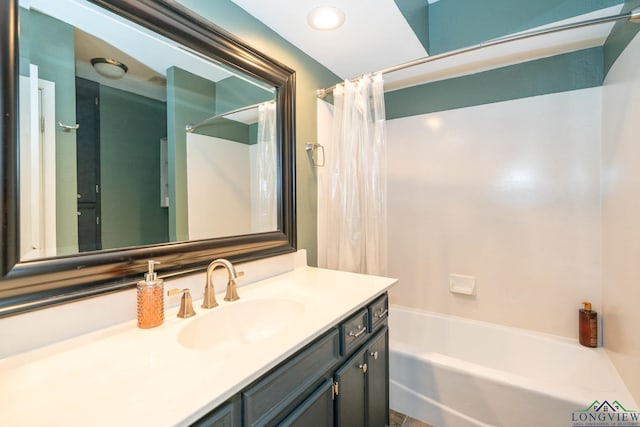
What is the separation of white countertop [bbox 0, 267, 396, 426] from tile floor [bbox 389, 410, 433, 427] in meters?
1.12

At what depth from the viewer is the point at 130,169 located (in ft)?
3.44

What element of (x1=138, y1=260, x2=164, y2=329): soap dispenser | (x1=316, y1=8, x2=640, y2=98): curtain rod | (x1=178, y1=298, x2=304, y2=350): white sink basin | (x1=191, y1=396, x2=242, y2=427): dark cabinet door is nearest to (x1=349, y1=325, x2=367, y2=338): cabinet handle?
(x1=178, y1=298, x2=304, y2=350): white sink basin

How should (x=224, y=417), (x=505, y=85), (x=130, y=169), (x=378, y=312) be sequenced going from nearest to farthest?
(x=224, y=417), (x=130, y=169), (x=378, y=312), (x=505, y=85)

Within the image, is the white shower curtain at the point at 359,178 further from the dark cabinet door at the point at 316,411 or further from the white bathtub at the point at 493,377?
the dark cabinet door at the point at 316,411

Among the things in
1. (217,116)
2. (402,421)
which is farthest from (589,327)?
(217,116)

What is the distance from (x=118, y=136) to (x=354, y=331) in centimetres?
113

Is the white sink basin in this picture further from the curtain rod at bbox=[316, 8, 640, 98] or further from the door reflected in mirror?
the curtain rod at bbox=[316, 8, 640, 98]

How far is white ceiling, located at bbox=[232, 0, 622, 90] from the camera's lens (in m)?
1.43

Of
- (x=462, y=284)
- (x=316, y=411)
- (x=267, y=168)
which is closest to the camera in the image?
(x=316, y=411)

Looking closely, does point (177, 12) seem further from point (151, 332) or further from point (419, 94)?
point (419, 94)

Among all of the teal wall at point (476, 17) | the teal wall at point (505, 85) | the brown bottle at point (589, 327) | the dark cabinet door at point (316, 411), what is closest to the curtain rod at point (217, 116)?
the teal wall at point (476, 17)

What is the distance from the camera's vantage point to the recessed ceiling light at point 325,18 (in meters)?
1.44

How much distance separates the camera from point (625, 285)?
1.46 m

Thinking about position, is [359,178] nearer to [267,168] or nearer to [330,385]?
[267,168]
